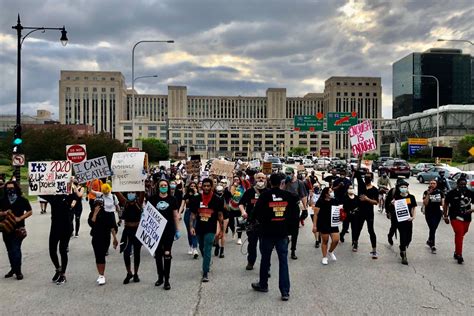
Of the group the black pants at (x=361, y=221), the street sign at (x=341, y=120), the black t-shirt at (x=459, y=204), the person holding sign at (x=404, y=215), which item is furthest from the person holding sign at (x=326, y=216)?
the street sign at (x=341, y=120)

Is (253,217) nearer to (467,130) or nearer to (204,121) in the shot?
(204,121)

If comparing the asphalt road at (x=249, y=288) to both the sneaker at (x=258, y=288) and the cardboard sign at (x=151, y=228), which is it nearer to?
the sneaker at (x=258, y=288)

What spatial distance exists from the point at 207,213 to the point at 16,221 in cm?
317

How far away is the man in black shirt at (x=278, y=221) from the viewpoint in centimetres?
666

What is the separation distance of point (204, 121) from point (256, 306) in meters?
71.3

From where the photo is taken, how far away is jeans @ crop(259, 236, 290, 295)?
6648mm

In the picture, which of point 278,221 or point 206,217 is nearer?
point 278,221

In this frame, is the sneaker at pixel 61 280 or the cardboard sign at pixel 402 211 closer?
the sneaker at pixel 61 280

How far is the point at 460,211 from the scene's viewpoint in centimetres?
896

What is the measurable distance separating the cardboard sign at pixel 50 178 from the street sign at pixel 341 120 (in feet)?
141

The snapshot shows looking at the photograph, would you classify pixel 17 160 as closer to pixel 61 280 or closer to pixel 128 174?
pixel 128 174

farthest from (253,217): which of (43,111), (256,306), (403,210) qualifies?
(43,111)

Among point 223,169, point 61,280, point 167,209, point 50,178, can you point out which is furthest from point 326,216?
point 223,169

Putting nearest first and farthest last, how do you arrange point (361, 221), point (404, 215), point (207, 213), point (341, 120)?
point (207, 213)
point (404, 215)
point (361, 221)
point (341, 120)
